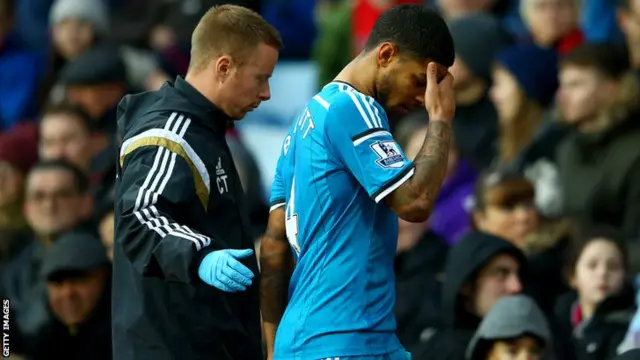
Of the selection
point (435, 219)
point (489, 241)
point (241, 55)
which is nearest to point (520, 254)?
point (489, 241)

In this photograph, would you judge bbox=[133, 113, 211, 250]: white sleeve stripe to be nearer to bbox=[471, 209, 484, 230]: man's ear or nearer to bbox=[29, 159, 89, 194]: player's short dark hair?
bbox=[471, 209, 484, 230]: man's ear

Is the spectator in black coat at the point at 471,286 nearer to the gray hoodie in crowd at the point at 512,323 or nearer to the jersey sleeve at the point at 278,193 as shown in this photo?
the gray hoodie in crowd at the point at 512,323

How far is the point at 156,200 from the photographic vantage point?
19.6 feet

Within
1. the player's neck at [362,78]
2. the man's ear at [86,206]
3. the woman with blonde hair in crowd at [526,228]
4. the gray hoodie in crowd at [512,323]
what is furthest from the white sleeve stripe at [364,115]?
the man's ear at [86,206]

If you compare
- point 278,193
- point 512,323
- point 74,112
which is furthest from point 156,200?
point 74,112

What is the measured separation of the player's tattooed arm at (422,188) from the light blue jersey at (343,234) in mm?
45

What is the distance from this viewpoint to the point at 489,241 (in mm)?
8891

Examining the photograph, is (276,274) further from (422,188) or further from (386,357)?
(422,188)

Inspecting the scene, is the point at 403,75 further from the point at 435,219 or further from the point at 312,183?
the point at 435,219

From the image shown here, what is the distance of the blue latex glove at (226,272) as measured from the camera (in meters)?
5.68

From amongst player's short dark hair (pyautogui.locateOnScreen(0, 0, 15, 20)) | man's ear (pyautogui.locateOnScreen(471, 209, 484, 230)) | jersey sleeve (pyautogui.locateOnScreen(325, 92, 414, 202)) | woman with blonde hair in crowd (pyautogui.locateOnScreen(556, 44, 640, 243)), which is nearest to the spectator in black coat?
man's ear (pyautogui.locateOnScreen(471, 209, 484, 230))

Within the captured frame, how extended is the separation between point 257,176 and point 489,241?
7.87ft

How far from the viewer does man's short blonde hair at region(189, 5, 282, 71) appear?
630 cm

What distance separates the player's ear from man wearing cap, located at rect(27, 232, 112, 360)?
4.25 m
